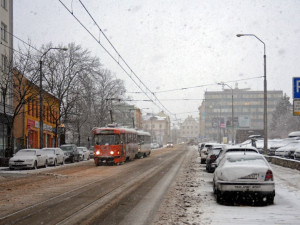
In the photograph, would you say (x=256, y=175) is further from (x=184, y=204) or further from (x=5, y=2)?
(x=5, y=2)

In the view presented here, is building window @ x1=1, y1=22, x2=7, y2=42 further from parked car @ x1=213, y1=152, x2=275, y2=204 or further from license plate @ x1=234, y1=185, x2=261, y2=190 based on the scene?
license plate @ x1=234, y1=185, x2=261, y2=190

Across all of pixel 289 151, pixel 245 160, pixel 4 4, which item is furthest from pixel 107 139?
pixel 245 160

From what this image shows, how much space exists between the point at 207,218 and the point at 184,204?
235 cm

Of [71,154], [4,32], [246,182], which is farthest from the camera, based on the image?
[4,32]

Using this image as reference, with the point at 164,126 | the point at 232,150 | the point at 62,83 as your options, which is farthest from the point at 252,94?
the point at 232,150

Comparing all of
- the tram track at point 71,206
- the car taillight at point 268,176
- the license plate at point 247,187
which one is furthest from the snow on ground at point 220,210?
the tram track at point 71,206

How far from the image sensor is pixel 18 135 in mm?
48312

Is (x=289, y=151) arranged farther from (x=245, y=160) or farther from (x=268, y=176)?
(x=268, y=176)

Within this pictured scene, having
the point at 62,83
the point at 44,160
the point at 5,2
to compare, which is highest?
the point at 5,2

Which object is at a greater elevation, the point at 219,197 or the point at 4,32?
the point at 4,32

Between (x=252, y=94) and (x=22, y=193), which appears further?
(x=252, y=94)

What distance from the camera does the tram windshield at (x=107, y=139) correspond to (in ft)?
112

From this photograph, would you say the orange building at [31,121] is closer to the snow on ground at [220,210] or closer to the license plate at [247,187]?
the snow on ground at [220,210]

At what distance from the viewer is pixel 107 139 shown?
1350 inches
